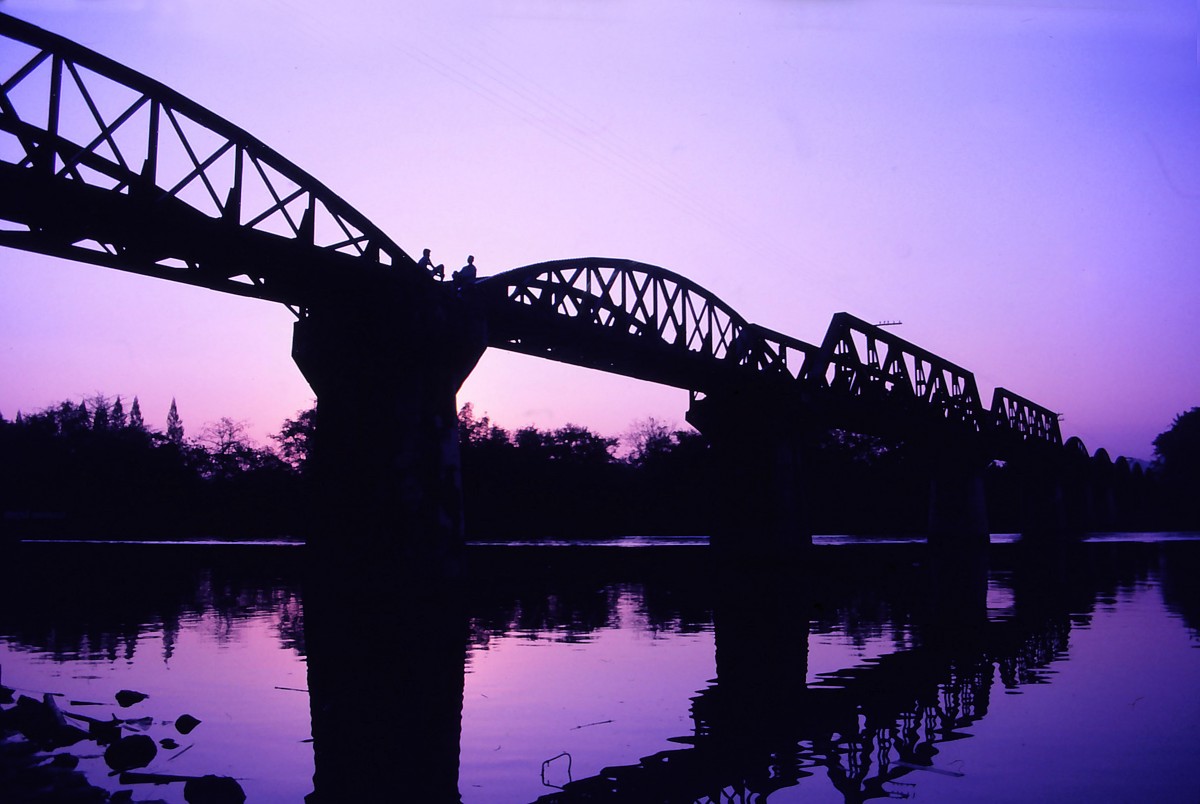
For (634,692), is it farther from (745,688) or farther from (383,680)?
(383,680)

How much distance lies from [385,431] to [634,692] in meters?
16.1

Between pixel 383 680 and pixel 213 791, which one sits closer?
pixel 213 791

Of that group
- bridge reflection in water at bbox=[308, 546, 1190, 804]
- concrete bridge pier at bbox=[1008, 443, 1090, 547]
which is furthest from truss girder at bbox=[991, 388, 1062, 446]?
bridge reflection in water at bbox=[308, 546, 1190, 804]

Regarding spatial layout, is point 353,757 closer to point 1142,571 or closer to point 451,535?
point 451,535

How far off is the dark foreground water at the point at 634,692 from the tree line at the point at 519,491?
7865cm

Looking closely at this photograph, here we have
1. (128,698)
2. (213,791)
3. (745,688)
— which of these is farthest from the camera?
(745,688)

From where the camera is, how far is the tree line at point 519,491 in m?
112

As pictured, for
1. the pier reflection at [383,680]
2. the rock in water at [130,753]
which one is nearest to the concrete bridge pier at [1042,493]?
the pier reflection at [383,680]

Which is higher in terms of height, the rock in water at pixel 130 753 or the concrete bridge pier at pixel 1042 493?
the concrete bridge pier at pixel 1042 493

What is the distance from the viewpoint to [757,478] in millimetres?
52125

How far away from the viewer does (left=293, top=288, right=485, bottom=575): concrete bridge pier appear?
28.1 meters

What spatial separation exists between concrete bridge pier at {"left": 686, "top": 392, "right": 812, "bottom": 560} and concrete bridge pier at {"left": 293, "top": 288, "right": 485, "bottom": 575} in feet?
80.4

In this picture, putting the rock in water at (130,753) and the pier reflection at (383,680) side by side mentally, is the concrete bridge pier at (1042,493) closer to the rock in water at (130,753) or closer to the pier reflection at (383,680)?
the pier reflection at (383,680)

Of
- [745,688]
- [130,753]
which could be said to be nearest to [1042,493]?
[745,688]
